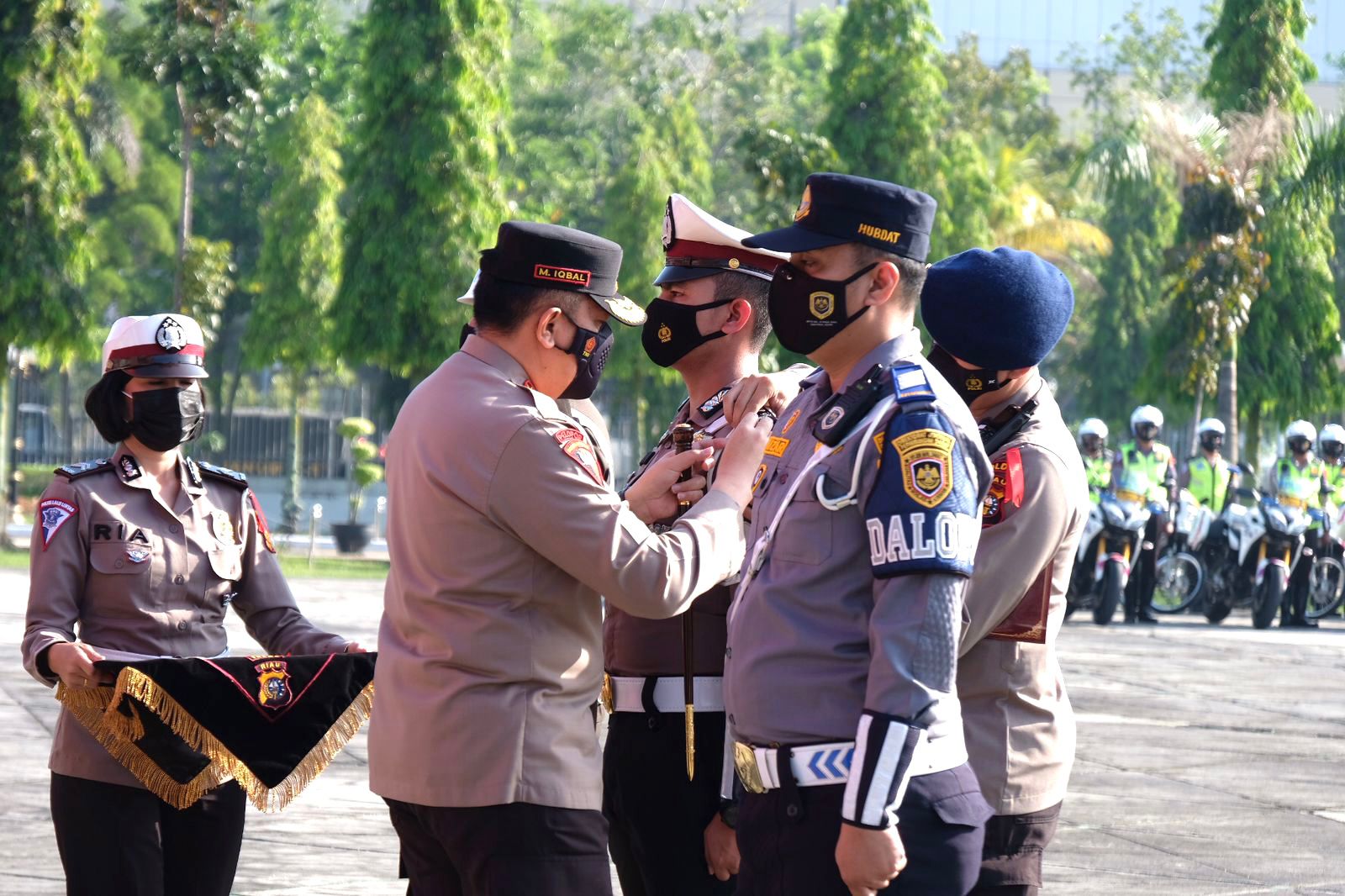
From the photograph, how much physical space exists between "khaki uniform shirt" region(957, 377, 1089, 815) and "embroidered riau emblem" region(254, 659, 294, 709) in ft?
5.83

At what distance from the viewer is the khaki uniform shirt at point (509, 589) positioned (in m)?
3.31

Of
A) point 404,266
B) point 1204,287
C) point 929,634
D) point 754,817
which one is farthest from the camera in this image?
point 404,266

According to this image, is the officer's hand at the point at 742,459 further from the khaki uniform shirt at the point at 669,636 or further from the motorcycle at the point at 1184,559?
the motorcycle at the point at 1184,559

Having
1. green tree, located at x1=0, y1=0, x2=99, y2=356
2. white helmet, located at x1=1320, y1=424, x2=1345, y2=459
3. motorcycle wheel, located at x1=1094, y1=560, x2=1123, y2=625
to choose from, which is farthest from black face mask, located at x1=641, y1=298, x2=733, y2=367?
green tree, located at x1=0, y1=0, x2=99, y2=356

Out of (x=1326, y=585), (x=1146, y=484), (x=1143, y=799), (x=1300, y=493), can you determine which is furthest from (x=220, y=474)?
(x=1326, y=585)

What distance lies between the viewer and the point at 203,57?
23031 millimetres

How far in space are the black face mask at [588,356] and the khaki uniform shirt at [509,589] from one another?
207 mm

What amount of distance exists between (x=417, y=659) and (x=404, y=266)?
71.7ft

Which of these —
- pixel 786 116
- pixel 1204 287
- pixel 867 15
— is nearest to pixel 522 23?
pixel 786 116

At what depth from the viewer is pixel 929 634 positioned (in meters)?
2.93

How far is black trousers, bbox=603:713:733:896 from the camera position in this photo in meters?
4.09

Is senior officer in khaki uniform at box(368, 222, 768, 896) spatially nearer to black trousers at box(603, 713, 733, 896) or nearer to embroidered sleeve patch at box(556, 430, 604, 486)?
embroidered sleeve patch at box(556, 430, 604, 486)

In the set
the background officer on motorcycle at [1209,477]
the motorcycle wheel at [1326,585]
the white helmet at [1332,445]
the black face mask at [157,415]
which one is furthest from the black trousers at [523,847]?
the white helmet at [1332,445]

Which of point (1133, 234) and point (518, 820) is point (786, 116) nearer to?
point (1133, 234)
